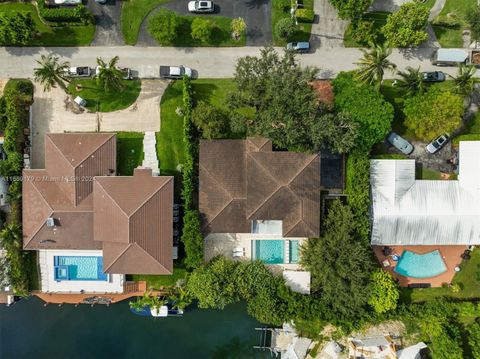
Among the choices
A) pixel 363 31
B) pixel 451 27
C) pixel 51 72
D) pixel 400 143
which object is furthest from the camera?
pixel 451 27

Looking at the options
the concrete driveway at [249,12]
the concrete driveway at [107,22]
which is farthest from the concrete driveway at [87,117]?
the concrete driveway at [249,12]

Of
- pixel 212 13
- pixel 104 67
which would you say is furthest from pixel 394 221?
pixel 104 67

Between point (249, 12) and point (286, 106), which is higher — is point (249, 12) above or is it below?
above

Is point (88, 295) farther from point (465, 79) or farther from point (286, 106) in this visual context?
point (465, 79)

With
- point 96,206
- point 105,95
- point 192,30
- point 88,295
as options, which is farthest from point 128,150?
point 88,295

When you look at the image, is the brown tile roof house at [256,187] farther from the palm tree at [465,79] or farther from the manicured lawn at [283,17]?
the palm tree at [465,79]

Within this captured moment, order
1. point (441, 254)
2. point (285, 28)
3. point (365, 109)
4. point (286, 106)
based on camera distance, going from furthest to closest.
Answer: point (441, 254) < point (285, 28) < point (365, 109) < point (286, 106)
